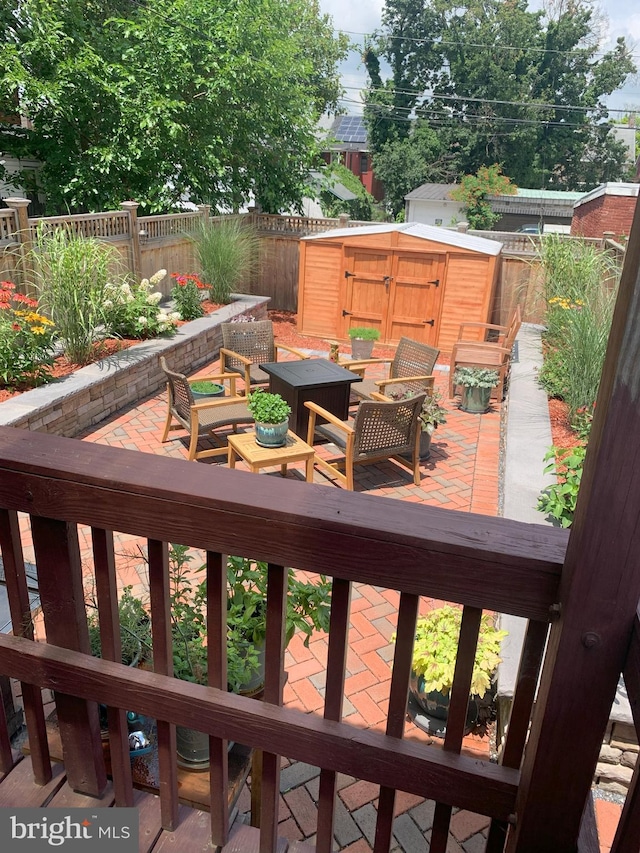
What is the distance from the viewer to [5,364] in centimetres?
550

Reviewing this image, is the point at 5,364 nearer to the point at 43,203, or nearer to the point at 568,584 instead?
the point at 568,584

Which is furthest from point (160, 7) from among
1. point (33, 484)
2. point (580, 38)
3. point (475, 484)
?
point (580, 38)

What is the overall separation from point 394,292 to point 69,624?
8970 millimetres

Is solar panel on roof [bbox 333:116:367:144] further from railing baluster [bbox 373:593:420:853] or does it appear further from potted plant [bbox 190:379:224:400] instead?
railing baluster [bbox 373:593:420:853]

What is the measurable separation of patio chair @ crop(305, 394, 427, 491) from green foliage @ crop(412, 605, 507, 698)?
2116mm

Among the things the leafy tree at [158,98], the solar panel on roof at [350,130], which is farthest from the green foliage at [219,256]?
the solar panel on roof at [350,130]

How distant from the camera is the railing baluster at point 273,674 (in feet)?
3.82

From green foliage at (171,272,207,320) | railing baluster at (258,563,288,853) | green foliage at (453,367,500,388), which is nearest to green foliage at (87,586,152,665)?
railing baluster at (258,563,288,853)

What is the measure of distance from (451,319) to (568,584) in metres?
8.95

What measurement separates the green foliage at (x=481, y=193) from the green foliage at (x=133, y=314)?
21.1m

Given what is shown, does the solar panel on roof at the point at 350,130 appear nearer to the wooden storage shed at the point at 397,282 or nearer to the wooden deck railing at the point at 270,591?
the wooden storage shed at the point at 397,282

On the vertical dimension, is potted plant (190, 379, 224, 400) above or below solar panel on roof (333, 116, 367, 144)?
below

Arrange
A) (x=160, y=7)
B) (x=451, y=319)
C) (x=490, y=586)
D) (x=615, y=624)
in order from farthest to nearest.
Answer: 1. (x=160, y=7)
2. (x=451, y=319)
3. (x=490, y=586)
4. (x=615, y=624)

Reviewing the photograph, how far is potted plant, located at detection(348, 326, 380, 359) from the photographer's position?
885 cm
